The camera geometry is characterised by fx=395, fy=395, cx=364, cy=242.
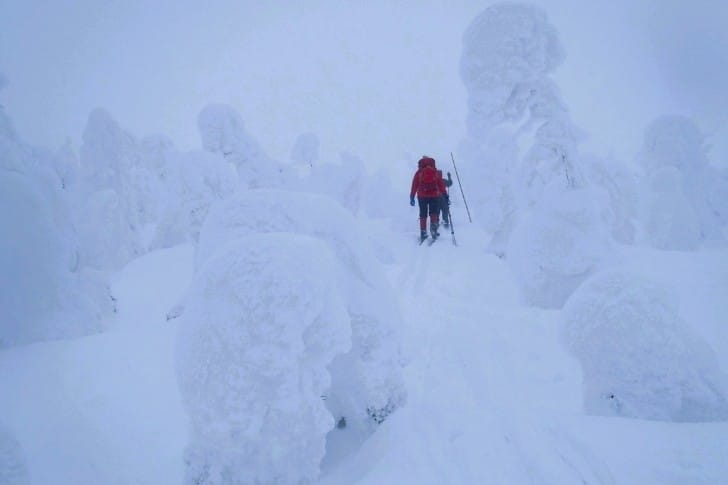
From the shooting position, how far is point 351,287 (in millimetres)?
3322

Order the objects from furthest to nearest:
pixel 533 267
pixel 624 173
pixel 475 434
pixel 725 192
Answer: pixel 725 192 → pixel 624 173 → pixel 533 267 → pixel 475 434

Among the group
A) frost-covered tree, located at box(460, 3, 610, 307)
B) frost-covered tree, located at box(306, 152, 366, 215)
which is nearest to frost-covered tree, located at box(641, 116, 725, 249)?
frost-covered tree, located at box(460, 3, 610, 307)

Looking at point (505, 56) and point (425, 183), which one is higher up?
point (505, 56)

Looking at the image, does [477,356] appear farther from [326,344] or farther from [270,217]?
[270,217]

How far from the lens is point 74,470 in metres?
3.14

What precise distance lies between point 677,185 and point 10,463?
22.8 metres

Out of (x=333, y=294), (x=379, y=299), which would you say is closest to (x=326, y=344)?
(x=333, y=294)

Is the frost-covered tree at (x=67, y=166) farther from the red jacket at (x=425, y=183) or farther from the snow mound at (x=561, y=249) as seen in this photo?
the snow mound at (x=561, y=249)

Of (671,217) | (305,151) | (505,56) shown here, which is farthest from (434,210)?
(671,217)

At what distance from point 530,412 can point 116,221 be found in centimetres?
1862

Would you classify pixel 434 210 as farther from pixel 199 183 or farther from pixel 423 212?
pixel 199 183

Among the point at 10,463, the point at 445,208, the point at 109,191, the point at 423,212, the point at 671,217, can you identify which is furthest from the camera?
the point at 671,217

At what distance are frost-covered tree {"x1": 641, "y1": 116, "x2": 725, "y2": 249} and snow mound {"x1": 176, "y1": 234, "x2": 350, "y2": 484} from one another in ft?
67.6

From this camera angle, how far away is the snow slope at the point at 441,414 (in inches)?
99.3
